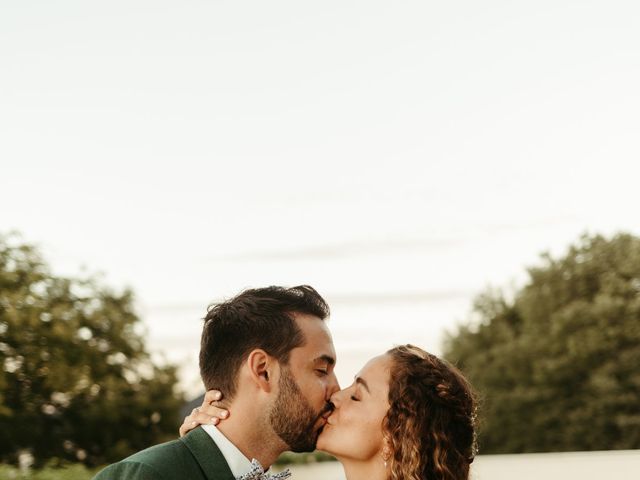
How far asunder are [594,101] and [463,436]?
16.3 meters

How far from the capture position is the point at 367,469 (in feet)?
12.2

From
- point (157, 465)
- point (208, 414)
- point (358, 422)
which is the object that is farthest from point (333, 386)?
point (157, 465)

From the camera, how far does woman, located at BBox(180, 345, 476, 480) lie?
3617 millimetres

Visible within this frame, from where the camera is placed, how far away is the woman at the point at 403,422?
3.62m

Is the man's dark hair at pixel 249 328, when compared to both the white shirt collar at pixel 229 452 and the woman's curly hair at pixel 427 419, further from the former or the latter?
the woman's curly hair at pixel 427 419

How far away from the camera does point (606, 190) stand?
69.1ft

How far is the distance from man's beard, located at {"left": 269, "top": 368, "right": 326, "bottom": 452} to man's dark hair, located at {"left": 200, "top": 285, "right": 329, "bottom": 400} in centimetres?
10

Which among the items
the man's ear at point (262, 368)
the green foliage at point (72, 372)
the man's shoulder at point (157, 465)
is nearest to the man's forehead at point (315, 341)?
the man's ear at point (262, 368)

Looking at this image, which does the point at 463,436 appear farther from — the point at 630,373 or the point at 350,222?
the point at 630,373

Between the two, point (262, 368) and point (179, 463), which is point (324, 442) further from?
point (179, 463)

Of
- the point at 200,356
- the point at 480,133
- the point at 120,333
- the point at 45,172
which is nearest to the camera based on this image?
the point at 200,356

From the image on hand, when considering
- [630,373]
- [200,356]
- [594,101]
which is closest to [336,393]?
[200,356]

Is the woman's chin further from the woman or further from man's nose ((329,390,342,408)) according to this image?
man's nose ((329,390,342,408))

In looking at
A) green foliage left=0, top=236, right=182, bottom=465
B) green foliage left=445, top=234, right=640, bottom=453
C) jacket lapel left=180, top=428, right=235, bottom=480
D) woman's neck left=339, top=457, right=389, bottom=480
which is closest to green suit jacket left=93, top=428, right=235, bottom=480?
jacket lapel left=180, top=428, right=235, bottom=480
